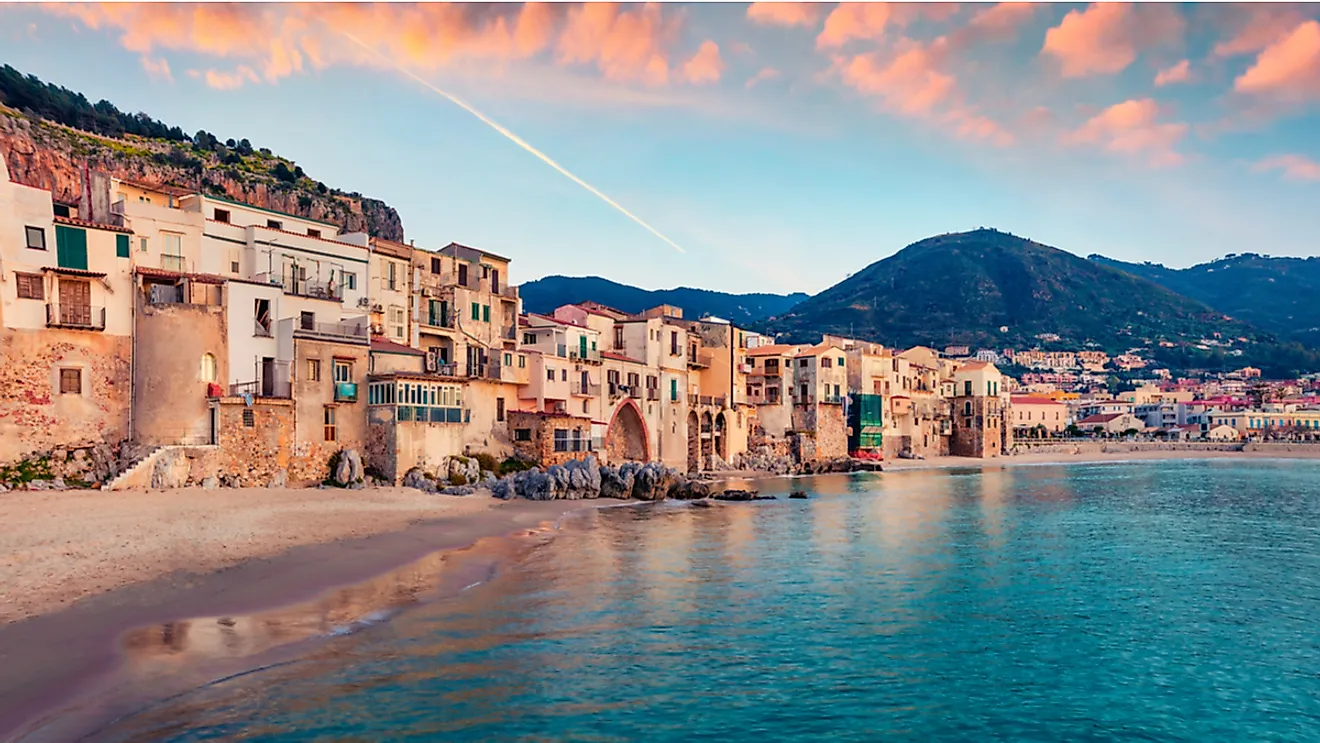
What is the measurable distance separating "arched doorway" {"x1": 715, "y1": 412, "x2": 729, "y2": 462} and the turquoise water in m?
44.1

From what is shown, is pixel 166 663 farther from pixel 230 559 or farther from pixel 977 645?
pixel 977 645

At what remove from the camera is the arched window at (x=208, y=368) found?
128 feet

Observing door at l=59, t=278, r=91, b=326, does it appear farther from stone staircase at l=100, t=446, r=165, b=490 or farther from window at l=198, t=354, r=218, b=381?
stone staircase at l=100, t=446, r=165, b=490

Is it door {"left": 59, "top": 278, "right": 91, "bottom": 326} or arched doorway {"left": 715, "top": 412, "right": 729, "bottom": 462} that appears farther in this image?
arched doorway {"left": 715, "top": 412, "right": 729, "bottom": 462}

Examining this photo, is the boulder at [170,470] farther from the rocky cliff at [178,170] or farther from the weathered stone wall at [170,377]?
the rocky cliff at [178,170]

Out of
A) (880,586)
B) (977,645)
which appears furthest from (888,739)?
(880,586)

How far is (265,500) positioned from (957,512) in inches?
1443

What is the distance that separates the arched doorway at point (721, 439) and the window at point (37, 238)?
189 feet

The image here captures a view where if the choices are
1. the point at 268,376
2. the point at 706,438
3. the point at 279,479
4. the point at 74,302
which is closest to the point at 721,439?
the point at 706,438

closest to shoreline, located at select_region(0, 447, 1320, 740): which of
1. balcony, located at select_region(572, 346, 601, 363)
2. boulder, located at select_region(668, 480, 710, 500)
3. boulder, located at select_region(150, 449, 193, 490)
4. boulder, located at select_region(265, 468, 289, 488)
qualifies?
boulder, located at select_region(265, 468, 289, 488)

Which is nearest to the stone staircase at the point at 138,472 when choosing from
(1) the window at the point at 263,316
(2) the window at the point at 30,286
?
(2) the window at the point at 30,286

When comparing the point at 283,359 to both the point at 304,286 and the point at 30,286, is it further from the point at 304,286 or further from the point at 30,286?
the point at 30,286

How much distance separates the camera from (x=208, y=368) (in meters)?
39.2

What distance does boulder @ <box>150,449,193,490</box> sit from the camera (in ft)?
117
